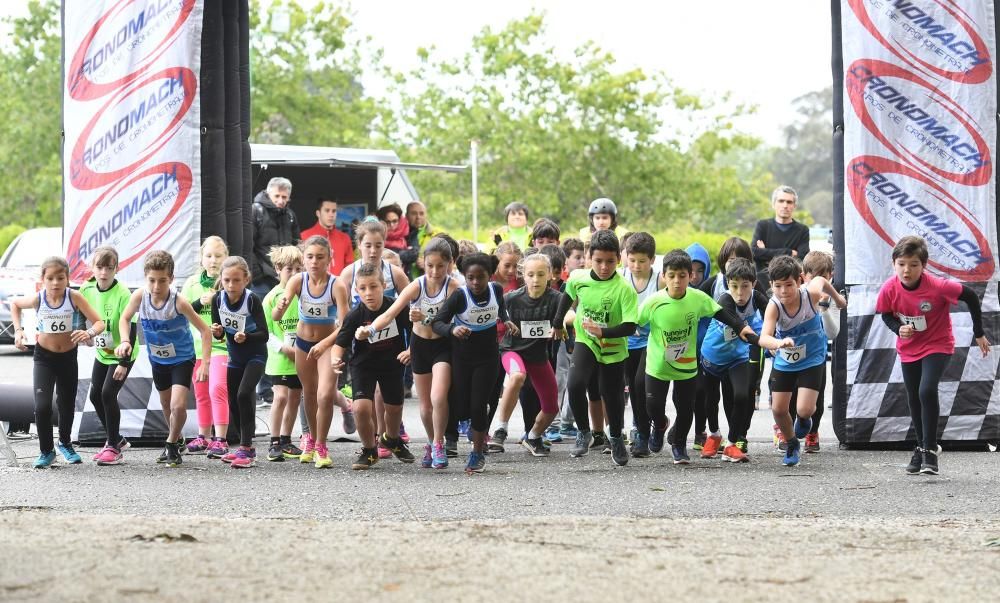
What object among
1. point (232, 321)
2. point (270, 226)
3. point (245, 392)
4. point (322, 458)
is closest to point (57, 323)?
point (232, 321)

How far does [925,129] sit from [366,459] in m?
4.70

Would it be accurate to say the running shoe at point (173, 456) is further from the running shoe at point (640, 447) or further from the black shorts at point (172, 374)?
the running shoe at point (640, 447)

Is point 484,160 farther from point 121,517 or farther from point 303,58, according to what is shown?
point 121,517

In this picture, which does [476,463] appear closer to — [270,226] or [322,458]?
[322,458]

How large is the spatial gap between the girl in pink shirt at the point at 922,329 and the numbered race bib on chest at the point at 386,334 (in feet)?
10.6

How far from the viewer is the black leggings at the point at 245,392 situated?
32.9ft

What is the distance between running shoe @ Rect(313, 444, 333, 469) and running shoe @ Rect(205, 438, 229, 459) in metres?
0.74

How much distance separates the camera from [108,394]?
1013 cm

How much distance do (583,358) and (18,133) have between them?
116 feet

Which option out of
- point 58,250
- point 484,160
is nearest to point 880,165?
point 58,250

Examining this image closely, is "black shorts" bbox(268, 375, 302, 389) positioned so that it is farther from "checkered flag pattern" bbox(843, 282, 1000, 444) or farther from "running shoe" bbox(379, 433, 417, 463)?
"checkered flag pattern" bbox(843, 282, 1000, 444)

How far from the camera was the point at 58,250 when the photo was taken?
22016mm

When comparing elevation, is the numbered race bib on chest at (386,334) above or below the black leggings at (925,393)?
above

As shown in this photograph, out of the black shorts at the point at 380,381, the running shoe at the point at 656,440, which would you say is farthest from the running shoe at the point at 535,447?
the black shorts at the point at 380,381
